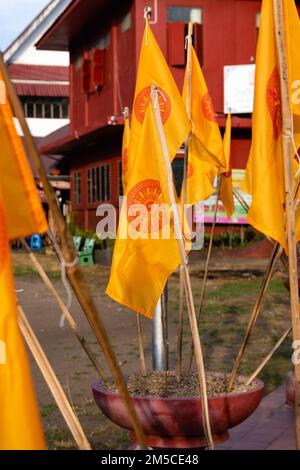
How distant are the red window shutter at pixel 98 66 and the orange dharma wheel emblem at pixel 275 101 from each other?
16.6m

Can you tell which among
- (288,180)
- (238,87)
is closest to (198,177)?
(288,180)

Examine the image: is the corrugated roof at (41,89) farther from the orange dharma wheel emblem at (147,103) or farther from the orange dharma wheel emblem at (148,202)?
the orange dharma wheel emblem at (148,202)

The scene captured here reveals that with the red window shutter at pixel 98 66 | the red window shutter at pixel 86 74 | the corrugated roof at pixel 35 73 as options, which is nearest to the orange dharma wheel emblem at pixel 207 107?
the red window shutter at pixel 98 66

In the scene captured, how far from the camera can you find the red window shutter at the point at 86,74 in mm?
20625

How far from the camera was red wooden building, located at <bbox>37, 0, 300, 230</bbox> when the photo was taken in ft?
59.1

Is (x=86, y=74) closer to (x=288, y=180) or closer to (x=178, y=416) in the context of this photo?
(x=178, y=416)

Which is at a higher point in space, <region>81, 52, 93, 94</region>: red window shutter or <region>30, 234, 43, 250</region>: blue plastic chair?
<region>81, 52, 93, 94</region>: red window shutter

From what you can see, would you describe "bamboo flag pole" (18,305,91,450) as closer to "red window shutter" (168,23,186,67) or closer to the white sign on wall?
"red window shutter" (168,23,186,67)

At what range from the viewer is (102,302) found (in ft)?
39.9

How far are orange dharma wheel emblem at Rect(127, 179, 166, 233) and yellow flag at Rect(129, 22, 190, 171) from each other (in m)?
0.26

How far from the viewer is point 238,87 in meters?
18.3

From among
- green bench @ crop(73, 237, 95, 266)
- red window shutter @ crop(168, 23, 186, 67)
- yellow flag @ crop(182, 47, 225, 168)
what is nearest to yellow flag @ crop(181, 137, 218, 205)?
yellow flag @ crop(182, 47, 225, 168)

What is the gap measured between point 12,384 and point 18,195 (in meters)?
0.47

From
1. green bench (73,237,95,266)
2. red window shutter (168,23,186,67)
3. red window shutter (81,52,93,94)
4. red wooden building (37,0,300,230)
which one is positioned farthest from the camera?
red window shutter (81,52,93,94)
